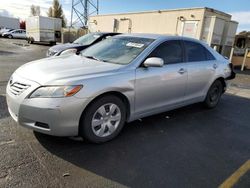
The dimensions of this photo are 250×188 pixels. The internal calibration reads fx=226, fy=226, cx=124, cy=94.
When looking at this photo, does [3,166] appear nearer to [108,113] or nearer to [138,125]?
[108,113]

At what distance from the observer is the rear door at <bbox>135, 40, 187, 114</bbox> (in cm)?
361

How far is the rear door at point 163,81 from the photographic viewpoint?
11.8ft

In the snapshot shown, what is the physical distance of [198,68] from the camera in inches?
181

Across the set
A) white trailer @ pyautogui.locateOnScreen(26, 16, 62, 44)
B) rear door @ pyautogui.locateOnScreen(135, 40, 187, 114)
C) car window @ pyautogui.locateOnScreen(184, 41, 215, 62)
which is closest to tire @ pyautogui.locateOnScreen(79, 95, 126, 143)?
rear door @ pyautogui.locateOnScreen(135, 40, 187, 114)

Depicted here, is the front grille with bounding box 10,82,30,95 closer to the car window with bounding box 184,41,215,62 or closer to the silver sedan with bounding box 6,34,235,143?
the silver sedan with bounding box 6,34,235,143

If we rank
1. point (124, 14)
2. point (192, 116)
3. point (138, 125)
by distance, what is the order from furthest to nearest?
point (124, 14) → point (192, 116) → point (138, 125)

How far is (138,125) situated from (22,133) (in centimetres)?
194

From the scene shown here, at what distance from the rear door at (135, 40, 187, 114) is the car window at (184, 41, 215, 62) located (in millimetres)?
234

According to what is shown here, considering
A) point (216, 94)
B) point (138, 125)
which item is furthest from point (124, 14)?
point (138, 125)

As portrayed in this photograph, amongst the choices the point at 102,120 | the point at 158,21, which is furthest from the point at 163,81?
the point at 158,21

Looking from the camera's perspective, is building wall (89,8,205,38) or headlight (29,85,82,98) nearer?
headlight (29,85,82,98)

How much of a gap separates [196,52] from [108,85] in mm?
2499

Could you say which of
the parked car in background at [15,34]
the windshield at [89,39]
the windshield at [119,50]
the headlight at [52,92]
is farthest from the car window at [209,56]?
the parked car in background at [15,34]

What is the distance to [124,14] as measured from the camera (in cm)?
1853
